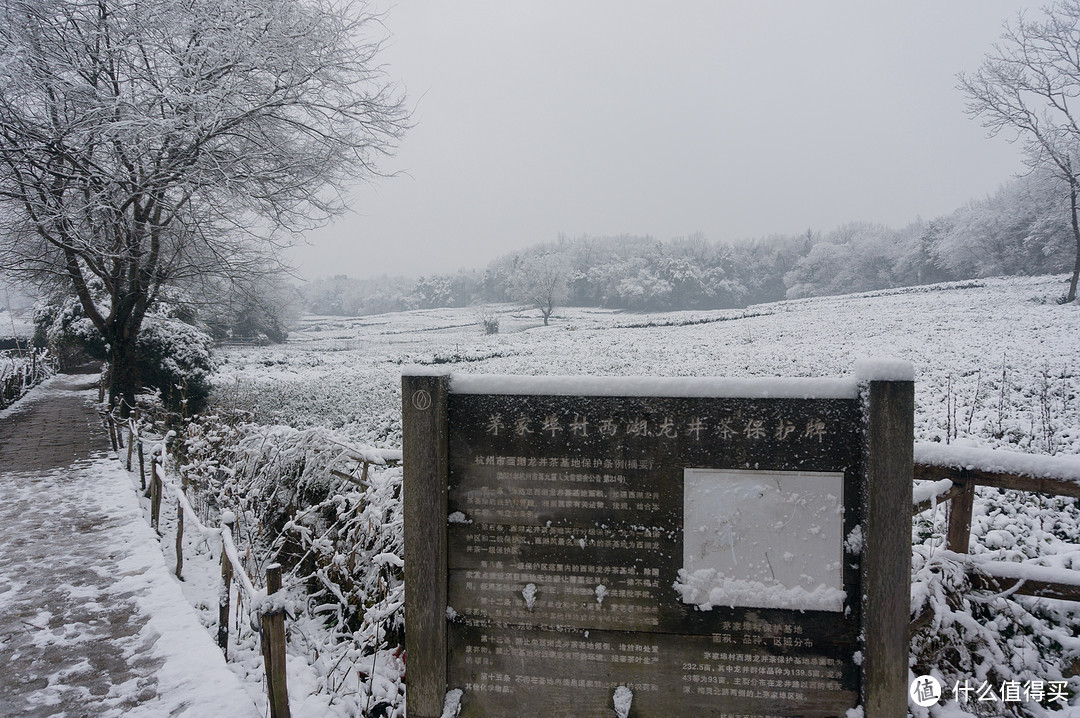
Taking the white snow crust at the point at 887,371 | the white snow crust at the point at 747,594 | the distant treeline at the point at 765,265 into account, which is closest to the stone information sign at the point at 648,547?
the white snow crust at the point at 747,594

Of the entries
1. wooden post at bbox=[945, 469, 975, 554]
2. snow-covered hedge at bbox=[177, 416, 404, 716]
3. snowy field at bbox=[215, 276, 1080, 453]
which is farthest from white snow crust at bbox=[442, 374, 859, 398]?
snowy field at bbox=[215, 276, 1080, 453]

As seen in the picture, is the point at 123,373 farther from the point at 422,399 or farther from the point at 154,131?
the point at 422,399

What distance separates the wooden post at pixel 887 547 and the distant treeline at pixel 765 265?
21673 mm

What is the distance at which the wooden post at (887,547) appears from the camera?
2.22 m

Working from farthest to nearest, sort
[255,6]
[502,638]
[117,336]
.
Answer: [117,336], [255,6], [502,638]

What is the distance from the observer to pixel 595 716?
2400 mm

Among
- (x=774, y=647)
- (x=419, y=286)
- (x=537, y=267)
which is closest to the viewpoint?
(x=774, y=647)

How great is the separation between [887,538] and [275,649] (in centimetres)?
278

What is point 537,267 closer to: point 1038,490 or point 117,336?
point 117,336

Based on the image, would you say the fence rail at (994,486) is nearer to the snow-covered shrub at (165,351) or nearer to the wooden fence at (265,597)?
the wooden fence at (265,597)

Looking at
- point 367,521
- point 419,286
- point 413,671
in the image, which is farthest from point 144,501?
point 419,286

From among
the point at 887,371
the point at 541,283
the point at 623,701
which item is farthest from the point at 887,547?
the point at 541,283

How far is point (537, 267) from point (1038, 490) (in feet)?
142

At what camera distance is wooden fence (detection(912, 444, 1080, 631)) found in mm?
3043
